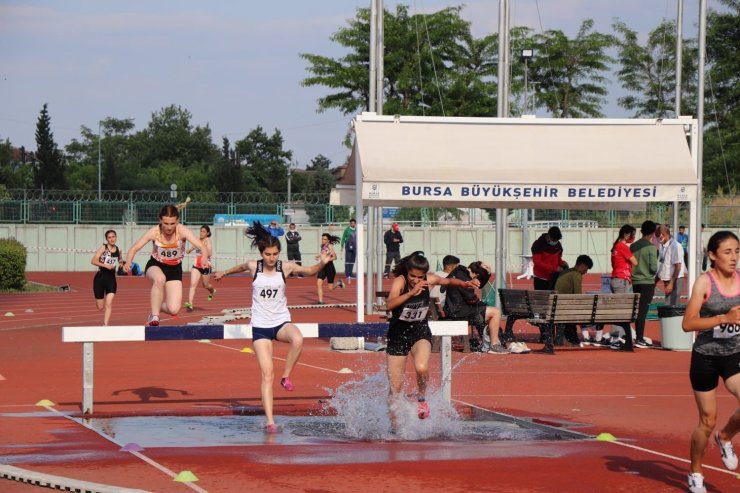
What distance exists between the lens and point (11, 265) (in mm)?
32844

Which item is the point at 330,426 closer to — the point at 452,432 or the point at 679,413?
the point at 452,432

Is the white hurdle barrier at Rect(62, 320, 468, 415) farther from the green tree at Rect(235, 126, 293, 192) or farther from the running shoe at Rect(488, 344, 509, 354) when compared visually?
the green tree at Rect(235, 126, 293, 192)

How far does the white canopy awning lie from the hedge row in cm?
1804

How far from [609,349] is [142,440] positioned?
1082 cm

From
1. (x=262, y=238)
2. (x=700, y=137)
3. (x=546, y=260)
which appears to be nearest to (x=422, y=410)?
(x=262, y=238)

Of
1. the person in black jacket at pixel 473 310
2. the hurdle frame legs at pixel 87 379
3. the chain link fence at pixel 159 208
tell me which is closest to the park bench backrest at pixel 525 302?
the person in black jacket at pixel 473 310

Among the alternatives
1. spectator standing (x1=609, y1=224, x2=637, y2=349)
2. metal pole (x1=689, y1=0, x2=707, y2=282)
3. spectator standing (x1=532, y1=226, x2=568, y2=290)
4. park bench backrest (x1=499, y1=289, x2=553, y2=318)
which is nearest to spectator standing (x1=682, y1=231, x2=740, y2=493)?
park bench backrest (x1=499, y1=289, x2=553, y2=318)

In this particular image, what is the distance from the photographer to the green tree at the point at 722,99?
208 feet

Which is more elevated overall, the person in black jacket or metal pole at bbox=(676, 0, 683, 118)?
metal pole at bbox=(676, 0, 683, 118)

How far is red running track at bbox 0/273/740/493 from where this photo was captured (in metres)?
8.35

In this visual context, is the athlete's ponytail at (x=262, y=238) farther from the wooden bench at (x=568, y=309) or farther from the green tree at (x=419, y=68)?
the green tree at (x=419, y=68)

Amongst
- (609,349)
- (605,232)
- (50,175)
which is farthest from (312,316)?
(50,175)

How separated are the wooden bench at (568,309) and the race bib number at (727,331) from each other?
10.1 metres

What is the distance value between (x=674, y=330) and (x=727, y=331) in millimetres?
11281
